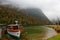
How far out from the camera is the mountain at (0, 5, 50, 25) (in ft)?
9.05

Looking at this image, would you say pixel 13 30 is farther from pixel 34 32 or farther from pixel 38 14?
pixel 38 14

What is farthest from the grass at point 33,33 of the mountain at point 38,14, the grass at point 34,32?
the mountain at point 38,14

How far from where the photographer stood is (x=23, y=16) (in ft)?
9.37

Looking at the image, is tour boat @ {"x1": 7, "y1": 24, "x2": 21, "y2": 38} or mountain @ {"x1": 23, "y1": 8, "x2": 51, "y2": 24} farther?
mountain @ {"x1": 23, "y1": 8, "x2": 51, "y2": 24}

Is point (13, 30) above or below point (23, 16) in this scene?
below

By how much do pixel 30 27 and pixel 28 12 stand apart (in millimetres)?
262

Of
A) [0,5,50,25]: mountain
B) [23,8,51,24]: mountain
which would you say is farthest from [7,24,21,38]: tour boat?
[23,8,51,24]: mountain

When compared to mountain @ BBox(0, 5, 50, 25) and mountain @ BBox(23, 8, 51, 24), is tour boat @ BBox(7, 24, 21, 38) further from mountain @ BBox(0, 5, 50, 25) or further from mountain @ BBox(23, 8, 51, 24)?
mountain @ BBox(23, 8, 51, 24)

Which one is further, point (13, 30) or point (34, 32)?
point (34, 32)

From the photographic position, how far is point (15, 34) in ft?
8.87

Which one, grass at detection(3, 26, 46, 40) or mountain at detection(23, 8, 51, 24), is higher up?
mountain at detection(23, 8, 51, 24)

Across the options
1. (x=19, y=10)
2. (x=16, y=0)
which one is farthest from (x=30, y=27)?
(x=16, y=0)

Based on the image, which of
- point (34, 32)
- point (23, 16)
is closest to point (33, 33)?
point (34, 32)

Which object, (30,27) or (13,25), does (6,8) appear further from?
(30,27)
